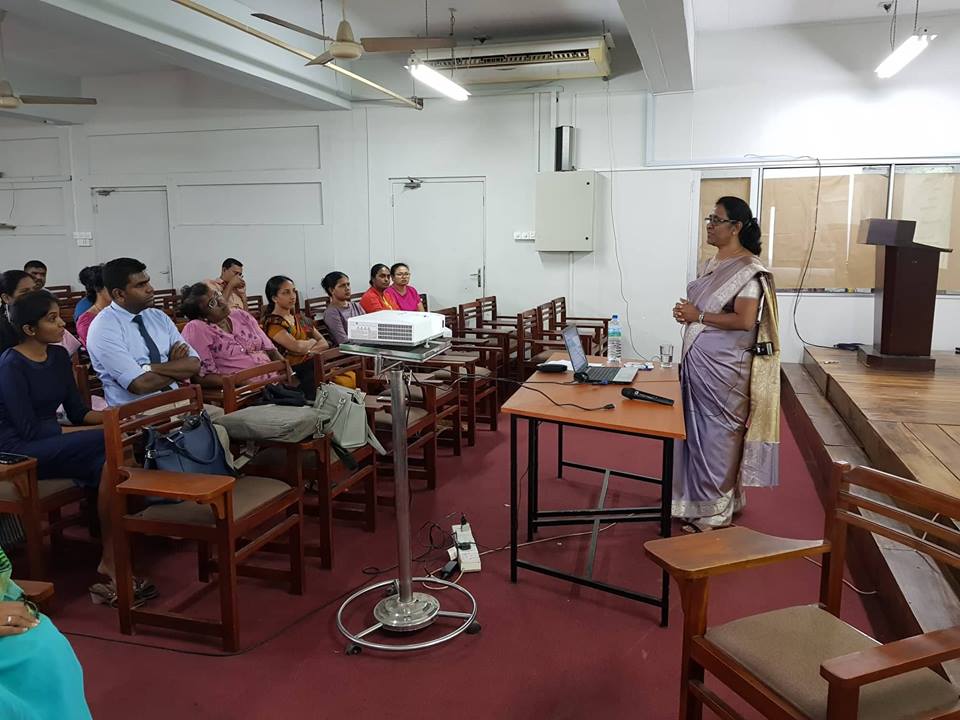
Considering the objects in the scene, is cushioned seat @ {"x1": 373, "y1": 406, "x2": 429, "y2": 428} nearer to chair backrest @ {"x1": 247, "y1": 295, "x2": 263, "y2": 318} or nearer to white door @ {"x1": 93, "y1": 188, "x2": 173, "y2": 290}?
chair backrest @ {"x1": 247, "y1": 295, "x2": 263, "y2": 318}

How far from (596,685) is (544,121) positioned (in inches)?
213

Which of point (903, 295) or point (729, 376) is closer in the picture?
point (729, 376)

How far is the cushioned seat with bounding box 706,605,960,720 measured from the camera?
50.1 inches

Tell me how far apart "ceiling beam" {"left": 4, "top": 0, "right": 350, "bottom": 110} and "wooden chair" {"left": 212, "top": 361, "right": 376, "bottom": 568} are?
8.67 feet

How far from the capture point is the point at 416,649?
86.6 inches

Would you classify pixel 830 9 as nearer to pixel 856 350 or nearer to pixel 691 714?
pixel 856 350

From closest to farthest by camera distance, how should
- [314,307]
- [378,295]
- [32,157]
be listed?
[378,295] → [314,307] → [32,157]

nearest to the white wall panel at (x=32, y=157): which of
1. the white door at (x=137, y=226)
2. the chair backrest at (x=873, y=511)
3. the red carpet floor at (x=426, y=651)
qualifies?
the white door at (x=137, y=226)

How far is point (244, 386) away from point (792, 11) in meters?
5.11

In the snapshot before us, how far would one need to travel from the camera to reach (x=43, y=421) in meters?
2.57

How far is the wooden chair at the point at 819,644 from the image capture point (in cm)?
120

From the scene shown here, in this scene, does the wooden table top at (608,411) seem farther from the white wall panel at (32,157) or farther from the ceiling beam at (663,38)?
the white wall panel at (32,157)

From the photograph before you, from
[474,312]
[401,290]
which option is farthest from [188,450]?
[474,312]

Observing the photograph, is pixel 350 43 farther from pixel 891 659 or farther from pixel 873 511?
pixel 891 659
